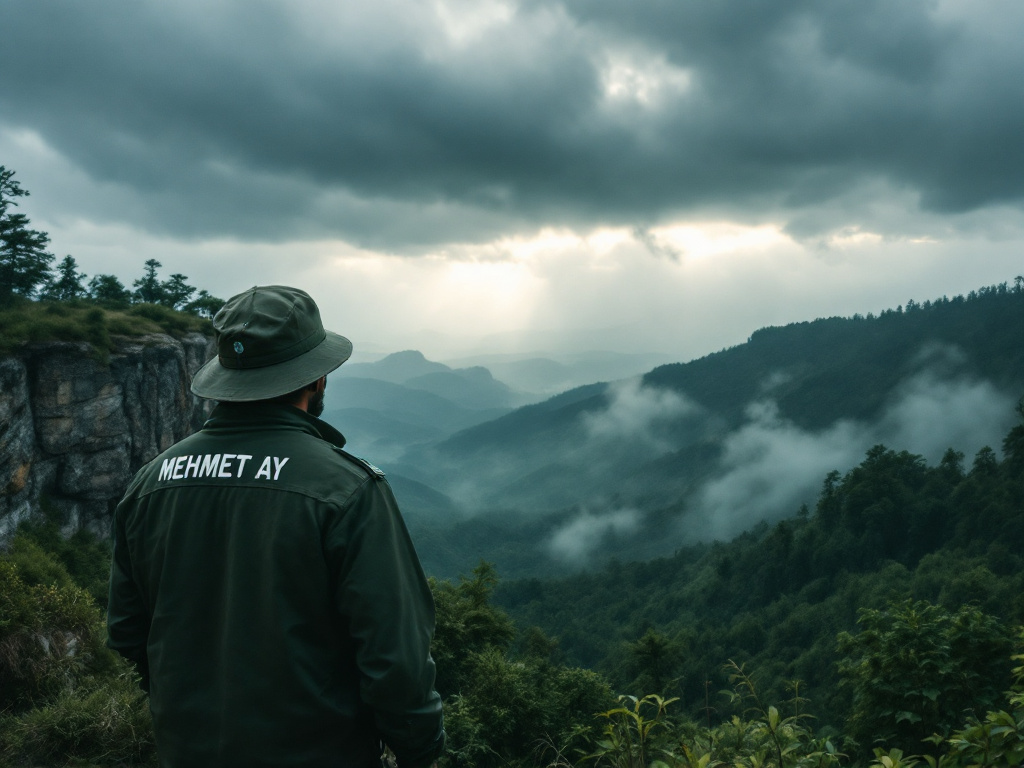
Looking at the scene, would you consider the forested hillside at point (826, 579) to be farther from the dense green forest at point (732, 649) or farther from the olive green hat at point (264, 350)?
the olive green hat at point (264, 350)

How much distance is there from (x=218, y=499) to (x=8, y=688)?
7112 mm

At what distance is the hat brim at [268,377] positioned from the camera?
2469 millimetres

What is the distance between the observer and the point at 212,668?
2289mm

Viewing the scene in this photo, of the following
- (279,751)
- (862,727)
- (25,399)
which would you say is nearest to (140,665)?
(279,751)

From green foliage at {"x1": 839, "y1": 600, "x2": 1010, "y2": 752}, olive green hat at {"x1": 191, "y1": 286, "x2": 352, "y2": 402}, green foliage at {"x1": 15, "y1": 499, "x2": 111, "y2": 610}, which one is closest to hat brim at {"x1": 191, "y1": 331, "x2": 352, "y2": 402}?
olive green hat at {"x1": 191, "y1": 286, "x2": 352, "y2": 402}

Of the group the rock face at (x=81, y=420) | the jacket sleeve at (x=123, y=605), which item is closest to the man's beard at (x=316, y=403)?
the jacket sleeve at (x=123, y=605)

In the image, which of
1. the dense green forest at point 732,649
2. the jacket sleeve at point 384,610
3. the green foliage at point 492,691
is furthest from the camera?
the green foliage at point 492,691

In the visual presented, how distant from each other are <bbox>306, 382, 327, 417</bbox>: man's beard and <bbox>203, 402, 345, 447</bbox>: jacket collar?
7.1 inches

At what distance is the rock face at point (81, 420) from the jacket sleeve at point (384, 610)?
3422 cm

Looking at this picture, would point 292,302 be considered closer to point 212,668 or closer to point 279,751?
point 212,668

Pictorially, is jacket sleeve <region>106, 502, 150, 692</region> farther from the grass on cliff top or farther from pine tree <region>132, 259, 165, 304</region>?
pine tree <region>132, 259, 165, 304</region>

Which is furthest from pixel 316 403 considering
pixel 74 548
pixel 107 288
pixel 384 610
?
pixel 107 288

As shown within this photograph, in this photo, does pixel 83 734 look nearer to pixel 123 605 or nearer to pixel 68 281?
pixel 123 605

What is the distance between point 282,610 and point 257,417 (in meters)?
0.72
